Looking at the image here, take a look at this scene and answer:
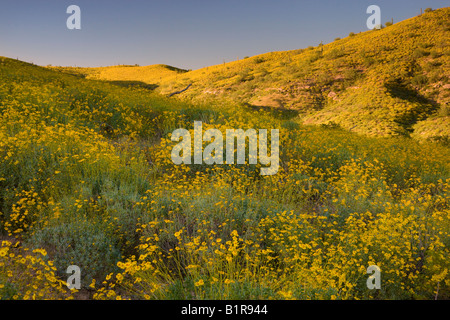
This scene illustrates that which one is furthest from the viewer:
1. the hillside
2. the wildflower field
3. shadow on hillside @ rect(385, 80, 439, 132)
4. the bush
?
the hillside

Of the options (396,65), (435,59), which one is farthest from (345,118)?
(435,59)

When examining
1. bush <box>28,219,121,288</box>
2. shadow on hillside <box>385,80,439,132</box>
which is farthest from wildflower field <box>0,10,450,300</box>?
shadow on hillside <box>385,80,439,132</box>

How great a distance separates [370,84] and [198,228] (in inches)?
880

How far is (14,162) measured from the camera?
5.84 meters

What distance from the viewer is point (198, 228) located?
4.93 m

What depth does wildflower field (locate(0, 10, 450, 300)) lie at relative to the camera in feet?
11.8

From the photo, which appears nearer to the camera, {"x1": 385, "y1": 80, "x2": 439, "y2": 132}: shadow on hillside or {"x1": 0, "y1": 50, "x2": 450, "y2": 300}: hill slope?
{"x1": 0, "y1": 50, "x2": 450, "y2": 300}: hill slope

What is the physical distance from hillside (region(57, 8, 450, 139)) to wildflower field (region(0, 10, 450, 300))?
29.1 ft

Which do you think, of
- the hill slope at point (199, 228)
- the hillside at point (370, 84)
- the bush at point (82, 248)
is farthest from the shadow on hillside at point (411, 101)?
the bush at point (82, 248)

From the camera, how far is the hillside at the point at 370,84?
57.8ft

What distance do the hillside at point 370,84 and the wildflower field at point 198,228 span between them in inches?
350

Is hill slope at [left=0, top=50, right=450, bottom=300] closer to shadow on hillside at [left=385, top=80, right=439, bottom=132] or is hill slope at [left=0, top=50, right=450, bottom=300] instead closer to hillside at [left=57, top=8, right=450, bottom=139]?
shadow on hillside at [left=385, top=80, right=439, bottom=132]

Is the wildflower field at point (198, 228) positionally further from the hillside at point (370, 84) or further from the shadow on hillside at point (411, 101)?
the hillside at point (370, 84)

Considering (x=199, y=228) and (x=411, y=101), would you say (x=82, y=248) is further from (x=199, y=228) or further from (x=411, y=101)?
(x=411, y=101)
